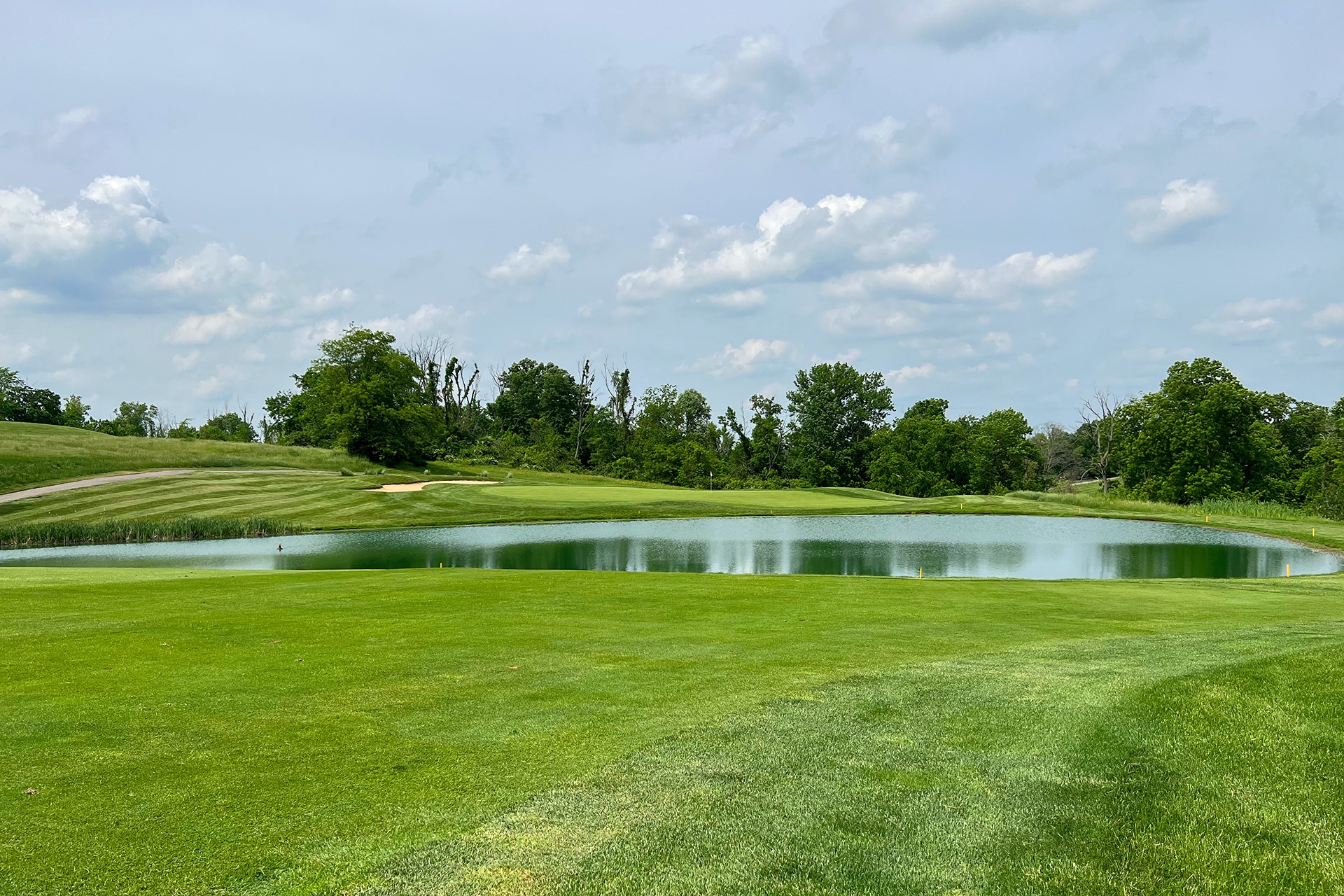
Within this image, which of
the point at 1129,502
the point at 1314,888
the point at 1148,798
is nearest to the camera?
the point at 1314,888

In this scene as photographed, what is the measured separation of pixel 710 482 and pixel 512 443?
80.0 ft

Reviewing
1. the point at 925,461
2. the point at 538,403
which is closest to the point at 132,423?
the point at 538,403

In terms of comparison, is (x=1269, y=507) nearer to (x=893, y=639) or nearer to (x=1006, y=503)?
(x=1006, y=503)

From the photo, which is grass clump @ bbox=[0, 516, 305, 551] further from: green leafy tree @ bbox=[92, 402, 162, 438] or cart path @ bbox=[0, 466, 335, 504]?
green leafy tree @ bbox=[92, 402, 162, 438]

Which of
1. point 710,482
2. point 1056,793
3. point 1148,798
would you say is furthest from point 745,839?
point 710,482

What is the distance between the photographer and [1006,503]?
5859 cm

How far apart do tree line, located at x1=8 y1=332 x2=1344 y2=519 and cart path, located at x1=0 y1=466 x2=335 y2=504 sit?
11.8 meters

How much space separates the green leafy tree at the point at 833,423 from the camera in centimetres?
9194

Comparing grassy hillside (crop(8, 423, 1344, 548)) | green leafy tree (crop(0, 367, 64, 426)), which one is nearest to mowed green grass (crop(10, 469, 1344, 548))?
grassy hillside (crop(8, 423, 1344, 548))

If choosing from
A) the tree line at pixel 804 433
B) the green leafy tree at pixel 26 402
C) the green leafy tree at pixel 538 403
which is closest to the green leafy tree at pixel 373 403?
the tree line at pixel 804 433

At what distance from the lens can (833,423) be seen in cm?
9369

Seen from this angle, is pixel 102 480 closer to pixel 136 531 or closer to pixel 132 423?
pixel 136 531

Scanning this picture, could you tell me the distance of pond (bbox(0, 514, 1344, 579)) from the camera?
28.7m

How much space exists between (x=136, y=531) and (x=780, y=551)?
31.1 m
